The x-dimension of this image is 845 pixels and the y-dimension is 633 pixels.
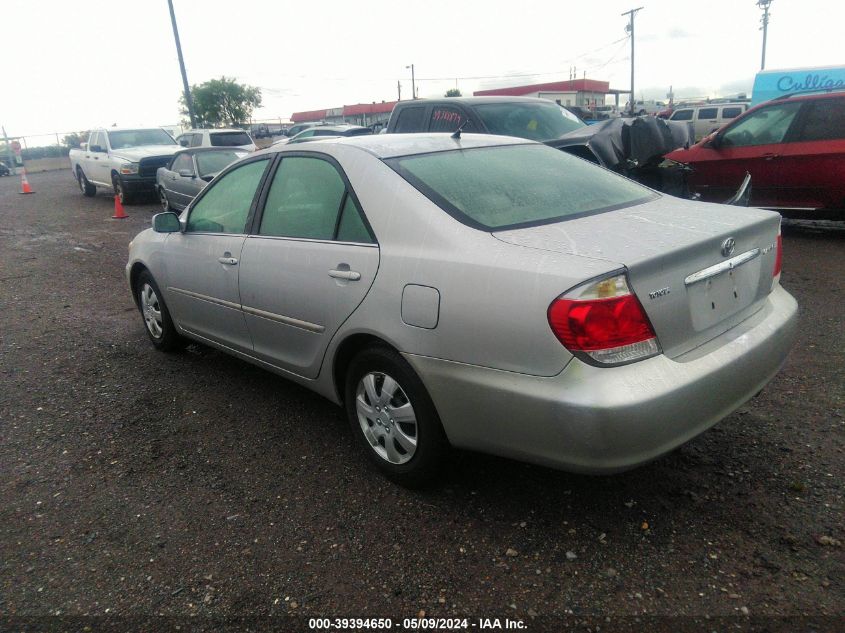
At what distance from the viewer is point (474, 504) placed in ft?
9.82

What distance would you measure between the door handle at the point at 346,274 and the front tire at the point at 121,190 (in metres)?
13.5

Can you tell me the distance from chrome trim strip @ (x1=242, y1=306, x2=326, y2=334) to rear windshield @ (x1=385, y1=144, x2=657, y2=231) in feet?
2.78

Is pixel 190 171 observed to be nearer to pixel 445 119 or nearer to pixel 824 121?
pixel 445 119

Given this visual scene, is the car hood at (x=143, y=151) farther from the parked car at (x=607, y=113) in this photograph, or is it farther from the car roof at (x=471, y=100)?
the parked car at (x=607, y=113)

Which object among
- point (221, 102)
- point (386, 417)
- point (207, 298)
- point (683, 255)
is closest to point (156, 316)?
point (207, 298)

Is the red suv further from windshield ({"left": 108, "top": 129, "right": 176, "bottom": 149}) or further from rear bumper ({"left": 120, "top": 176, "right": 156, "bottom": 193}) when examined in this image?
windshield ({"left": 108, "top": 129, "right": 176, "bottom": 149})

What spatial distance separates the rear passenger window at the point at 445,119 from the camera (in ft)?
26.6

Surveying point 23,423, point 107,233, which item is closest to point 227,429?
point 23,423

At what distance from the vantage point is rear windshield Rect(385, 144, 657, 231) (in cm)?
293

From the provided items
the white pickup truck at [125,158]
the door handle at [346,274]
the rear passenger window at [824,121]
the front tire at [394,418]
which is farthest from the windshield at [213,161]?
the front tire at [394,418]

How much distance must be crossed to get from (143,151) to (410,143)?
13.7 metres

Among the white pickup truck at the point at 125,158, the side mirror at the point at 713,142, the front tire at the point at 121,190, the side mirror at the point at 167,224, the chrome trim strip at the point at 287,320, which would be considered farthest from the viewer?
the front tire at the point at 121,190

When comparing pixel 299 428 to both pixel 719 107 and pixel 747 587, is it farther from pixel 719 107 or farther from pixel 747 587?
pixel 719 107

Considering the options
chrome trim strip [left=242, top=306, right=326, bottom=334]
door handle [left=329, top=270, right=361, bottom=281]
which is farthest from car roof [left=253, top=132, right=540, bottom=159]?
chrome trim strip [left=242, top=306, right=326, bottom=334]
